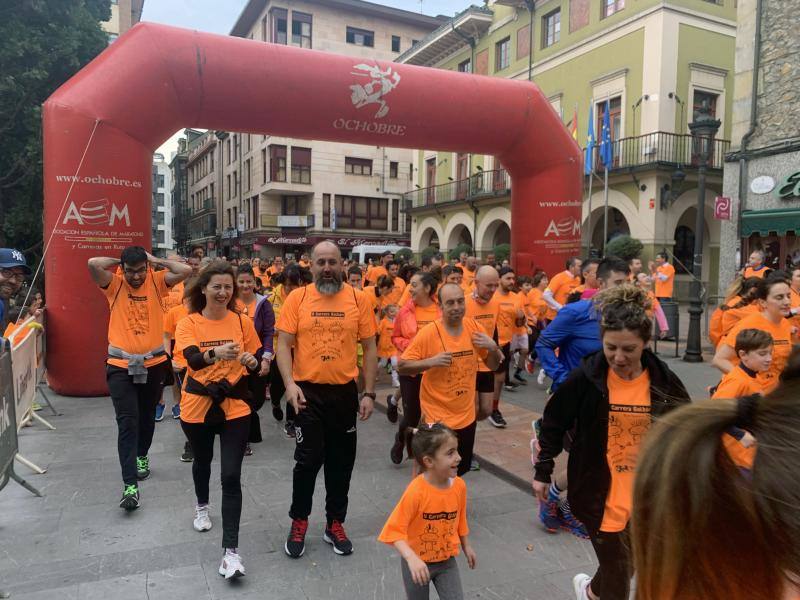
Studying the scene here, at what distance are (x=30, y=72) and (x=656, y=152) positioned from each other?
55.4 ft

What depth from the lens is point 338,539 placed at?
4.00 m

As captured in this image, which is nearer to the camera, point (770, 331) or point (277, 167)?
point (770, 331)

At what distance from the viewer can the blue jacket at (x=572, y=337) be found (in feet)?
14.2

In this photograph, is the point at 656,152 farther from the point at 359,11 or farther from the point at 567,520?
the point at 359,11

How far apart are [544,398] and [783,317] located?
12.6 ft

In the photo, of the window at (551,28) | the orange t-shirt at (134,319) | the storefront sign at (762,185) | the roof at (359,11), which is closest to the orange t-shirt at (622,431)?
the orange t-shirt at (134,319)

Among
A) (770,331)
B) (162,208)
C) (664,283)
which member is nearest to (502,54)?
(664,283)

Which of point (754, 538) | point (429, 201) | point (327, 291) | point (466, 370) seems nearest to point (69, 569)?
point (327, 291)

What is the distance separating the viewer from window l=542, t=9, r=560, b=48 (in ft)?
75.0

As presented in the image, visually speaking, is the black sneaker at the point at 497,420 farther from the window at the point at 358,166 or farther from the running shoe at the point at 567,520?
the window at the point at 358,166

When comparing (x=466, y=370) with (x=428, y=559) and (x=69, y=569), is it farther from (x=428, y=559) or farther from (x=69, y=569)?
(x=69, y=569)

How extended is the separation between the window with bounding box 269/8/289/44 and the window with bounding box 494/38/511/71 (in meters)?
17.4

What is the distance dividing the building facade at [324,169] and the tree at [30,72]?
82.7 ft

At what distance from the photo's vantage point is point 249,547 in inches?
160
